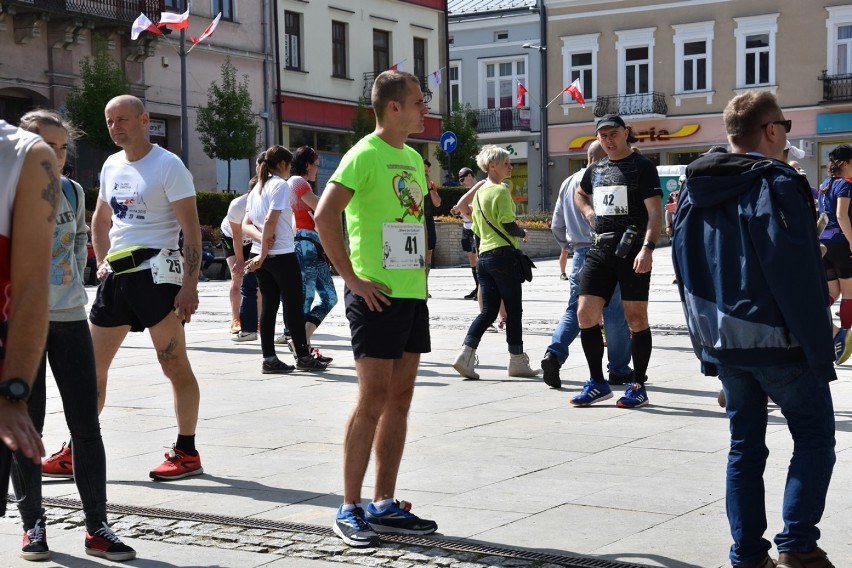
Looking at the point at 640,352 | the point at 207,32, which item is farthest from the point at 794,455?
the point at 207,32

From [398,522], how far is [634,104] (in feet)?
151

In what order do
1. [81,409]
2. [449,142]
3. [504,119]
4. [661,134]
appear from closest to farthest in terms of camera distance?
[81,409]
[449,142]
[661,134]
[504,119]

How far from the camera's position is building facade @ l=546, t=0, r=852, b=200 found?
46.5 metres

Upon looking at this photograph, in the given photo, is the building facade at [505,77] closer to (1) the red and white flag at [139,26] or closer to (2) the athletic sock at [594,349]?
(1) the red and white flag at [139,26]

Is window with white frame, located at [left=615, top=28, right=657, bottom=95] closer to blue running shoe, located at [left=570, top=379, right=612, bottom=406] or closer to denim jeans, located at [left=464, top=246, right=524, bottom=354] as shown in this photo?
denim jeans, located at [left=464, top=246, right=524, bottom=354]

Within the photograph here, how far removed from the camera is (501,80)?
5344 cm

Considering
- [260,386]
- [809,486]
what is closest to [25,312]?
[809,486]

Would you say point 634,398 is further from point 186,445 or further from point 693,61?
point 693,61

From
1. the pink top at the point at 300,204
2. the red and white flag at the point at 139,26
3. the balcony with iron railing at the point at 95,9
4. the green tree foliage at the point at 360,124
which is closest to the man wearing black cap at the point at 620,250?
the pink top at the point at 300,204

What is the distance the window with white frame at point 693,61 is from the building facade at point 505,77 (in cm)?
540

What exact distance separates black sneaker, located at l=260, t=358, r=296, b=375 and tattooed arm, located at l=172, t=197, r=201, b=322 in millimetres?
4239

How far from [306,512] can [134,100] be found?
2.17 meters

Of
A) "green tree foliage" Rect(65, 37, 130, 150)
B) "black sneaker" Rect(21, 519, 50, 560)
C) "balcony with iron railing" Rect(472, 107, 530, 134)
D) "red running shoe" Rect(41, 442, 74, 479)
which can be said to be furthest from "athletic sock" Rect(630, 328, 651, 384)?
"balcony with iron railing" Rect(472, 107, 530, 134)

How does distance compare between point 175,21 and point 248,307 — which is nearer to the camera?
point 248,307
